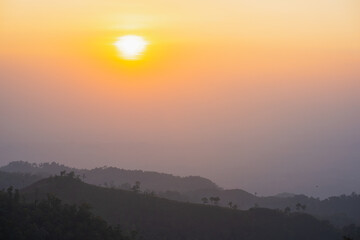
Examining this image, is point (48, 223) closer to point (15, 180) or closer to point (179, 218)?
point (179, 218)

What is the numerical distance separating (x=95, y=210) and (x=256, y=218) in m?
29.3

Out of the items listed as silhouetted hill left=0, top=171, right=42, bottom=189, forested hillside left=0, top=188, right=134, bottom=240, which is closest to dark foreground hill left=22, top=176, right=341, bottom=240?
forested hillside left=0, top=188, right=134, bottom=240

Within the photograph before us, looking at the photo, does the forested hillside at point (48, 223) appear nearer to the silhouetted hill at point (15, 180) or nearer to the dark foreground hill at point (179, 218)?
the dark foreground hill at point (179, 218)

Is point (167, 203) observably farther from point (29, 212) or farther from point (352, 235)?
point (29, 212)

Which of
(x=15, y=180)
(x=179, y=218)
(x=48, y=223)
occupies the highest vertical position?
(x=15, y=180)

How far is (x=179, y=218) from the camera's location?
114 metres

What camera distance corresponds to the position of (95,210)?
11125 cm

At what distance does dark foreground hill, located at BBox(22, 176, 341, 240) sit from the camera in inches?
4355

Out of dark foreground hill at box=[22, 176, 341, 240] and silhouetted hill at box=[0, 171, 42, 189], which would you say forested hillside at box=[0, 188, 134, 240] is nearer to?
dark foreground hill at box=[22, 176, 341, 240]

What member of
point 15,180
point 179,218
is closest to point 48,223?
point 179,218

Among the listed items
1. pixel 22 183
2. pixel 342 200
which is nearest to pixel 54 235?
pixel 22 183

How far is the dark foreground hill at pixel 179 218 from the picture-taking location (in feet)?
363

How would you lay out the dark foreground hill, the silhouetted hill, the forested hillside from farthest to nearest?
the silhouetted hill → the dark foreground hill → the forested hillside

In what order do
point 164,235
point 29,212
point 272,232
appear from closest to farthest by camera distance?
point 29,212 < point 164,235 < point 272,232
